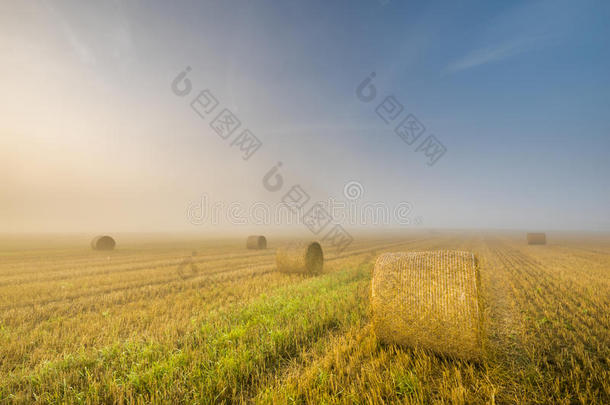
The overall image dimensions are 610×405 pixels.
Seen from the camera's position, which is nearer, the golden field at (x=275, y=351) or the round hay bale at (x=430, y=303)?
the golden field at (x=275, y=351)

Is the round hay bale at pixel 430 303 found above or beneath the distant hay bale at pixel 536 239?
above

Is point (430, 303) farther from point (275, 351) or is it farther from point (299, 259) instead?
point (299, 259)

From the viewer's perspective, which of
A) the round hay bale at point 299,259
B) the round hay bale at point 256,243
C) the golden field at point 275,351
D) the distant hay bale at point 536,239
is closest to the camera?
the golden field at point 275,351

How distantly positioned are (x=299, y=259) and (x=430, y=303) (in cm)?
712

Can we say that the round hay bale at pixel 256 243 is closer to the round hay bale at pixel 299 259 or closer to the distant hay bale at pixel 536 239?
the round hay bale at pixel 299 259

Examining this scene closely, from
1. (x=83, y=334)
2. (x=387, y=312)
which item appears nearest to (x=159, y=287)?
(x=83, y=334)

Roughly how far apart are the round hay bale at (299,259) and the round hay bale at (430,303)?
6343 millimetres

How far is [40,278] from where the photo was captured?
400 inches

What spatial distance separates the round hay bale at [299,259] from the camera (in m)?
10.7

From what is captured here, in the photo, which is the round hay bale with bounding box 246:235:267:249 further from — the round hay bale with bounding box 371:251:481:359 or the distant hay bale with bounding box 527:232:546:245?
the distant hay bale with bounding box 527:232:546:245

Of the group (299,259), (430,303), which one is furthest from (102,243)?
(430,303)

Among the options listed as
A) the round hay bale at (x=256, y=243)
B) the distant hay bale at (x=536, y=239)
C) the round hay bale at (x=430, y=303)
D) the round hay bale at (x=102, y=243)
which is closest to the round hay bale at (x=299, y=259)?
the round hay bale at (x=430, y=303)

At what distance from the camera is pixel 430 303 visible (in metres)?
3.99

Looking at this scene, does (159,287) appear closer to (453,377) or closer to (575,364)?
(453,377)
